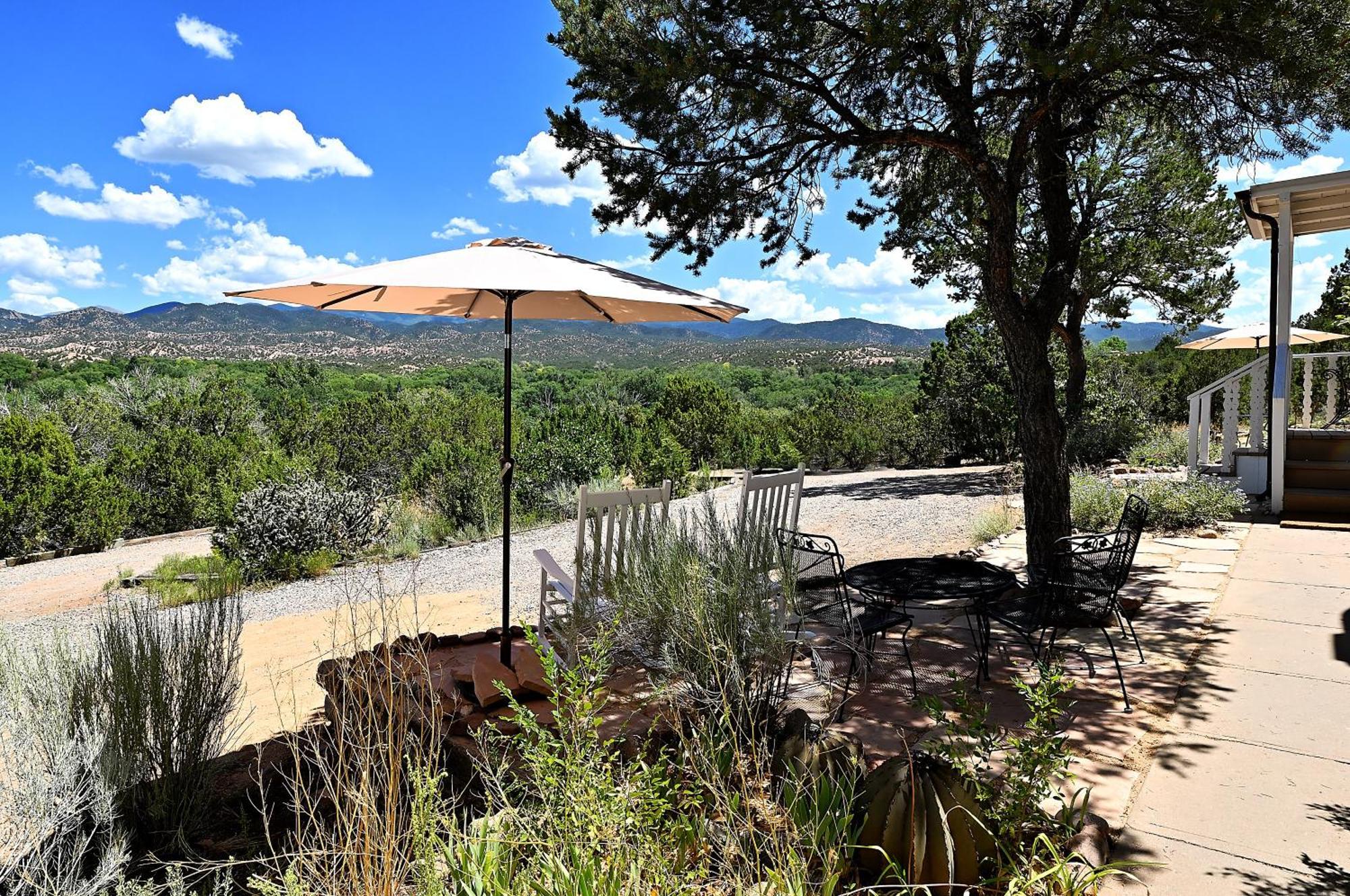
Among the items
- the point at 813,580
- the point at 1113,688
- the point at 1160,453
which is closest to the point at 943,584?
the point at 1113,688

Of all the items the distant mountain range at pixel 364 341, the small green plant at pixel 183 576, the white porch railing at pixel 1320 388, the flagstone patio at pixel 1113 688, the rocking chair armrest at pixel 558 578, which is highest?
the distant mountain range at pixel 364 341

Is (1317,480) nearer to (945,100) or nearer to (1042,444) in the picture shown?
(1042,444)

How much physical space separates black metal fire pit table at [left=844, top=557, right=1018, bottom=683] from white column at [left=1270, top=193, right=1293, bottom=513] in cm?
568

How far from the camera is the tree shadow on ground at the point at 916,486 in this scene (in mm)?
10875

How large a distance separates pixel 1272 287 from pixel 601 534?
844 centimetres

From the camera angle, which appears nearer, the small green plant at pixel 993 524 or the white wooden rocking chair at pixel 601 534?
the white wooden rocking chair at pixel 601 534

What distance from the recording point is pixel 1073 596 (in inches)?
166

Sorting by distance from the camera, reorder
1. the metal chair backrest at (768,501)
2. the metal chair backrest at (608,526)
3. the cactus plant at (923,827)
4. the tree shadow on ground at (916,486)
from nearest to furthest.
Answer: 1. the cactus plant at (923,827)
2. the metal chair backrest at (608,526)
3. the metal chair backrest at (768,501)
4. the tree shadow on ground at (916,486)

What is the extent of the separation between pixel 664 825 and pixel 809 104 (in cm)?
476

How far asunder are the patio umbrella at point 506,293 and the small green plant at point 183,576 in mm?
2977

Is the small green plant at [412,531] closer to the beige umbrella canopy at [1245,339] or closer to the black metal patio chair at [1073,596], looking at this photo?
the black metal patio chair at [1073,596]

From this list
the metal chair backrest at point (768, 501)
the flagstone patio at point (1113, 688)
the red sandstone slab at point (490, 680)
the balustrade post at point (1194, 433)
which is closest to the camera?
the flagstone patio at point (1113, 688)

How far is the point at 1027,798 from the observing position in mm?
2043

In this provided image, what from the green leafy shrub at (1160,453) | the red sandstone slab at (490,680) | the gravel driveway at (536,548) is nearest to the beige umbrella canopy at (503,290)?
the red sandstone slab at (490,680)
